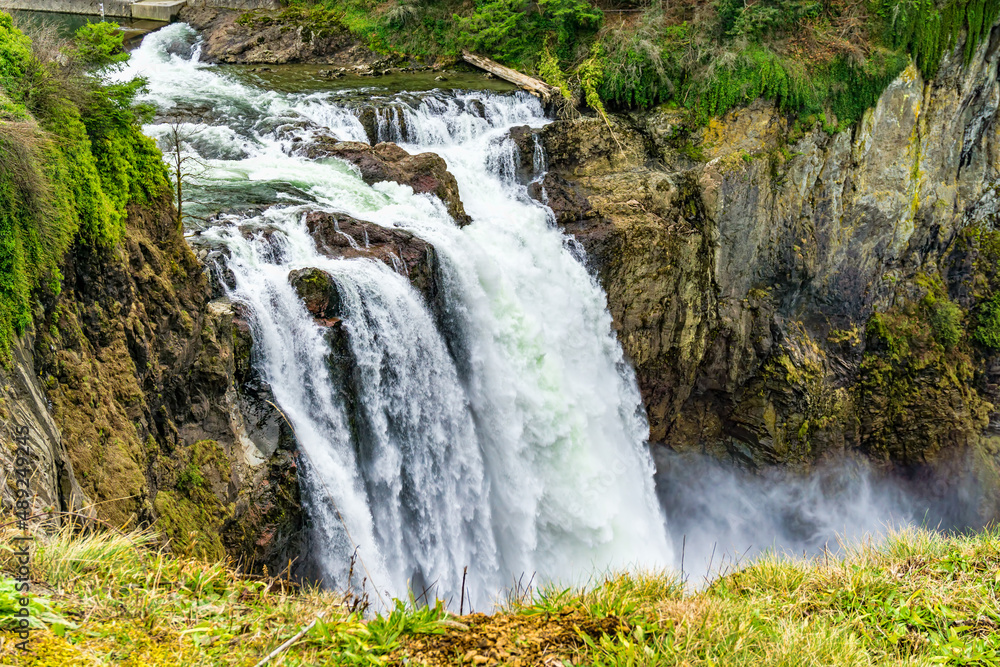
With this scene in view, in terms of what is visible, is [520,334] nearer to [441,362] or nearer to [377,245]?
[441,362]

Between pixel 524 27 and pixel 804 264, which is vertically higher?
pixel 524 27

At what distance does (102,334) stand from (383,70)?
14.8m

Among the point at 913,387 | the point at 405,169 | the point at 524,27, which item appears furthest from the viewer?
the point at 524,27

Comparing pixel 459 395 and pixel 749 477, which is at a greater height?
pixel 459 395

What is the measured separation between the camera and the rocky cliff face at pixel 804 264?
14.9m

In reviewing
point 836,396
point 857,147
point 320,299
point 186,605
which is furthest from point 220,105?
point 836,396

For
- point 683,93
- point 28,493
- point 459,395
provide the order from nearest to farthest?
point 28,493, point 459,395, point 683,93

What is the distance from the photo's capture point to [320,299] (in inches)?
358

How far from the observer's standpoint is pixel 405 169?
1255 centimetres

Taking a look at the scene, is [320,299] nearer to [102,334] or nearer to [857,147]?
[102,334]

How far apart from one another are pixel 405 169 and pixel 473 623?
32.7 feet

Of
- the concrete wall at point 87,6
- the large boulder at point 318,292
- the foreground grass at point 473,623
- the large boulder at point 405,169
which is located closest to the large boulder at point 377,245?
the large boulder at point 318,292

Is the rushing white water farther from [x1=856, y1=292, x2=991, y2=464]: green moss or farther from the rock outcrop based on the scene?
[x1=856, y1=292, x2=991, y2=464]: green moss

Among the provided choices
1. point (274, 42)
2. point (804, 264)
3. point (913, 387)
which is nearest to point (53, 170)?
point (804, 264)
